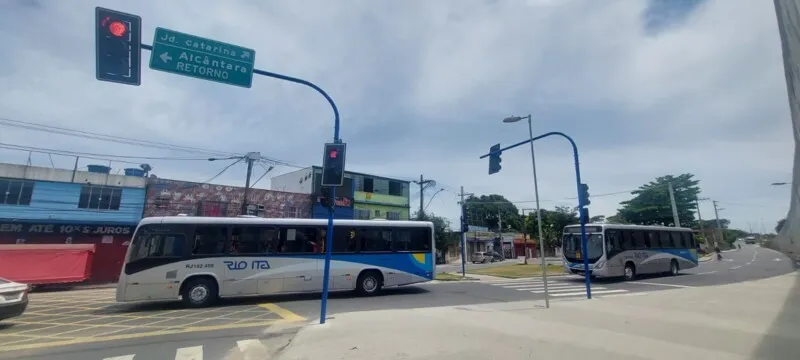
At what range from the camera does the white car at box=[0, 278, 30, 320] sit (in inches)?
311

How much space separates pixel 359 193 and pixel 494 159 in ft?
78.9

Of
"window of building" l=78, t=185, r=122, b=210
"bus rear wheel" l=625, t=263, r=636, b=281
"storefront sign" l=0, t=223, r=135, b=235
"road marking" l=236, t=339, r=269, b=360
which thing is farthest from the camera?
"window of building" l=78, t=185, r=122, b=210

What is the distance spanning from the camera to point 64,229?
20.6 m

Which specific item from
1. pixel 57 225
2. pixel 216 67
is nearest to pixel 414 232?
pixel 216 67

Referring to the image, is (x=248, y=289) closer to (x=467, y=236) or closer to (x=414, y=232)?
(x=414, y=232)

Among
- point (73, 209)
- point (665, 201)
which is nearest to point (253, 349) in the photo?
point (73, 209)

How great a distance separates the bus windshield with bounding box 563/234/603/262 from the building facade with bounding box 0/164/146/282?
79.5 ft

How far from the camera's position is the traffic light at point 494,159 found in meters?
12.1

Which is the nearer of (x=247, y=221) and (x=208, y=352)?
(x=208, y=352)

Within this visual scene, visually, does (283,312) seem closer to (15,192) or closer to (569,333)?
(569,333)

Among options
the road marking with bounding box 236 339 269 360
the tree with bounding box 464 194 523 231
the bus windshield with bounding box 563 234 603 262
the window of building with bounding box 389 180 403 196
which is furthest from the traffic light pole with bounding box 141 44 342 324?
the tree with bounding box 464 194 523 231

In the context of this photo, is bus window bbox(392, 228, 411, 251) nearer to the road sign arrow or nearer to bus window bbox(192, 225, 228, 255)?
bus window bbox(192, 225, 228, 255)

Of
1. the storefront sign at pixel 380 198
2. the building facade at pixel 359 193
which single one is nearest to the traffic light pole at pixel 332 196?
the building facade at pixel 359 193

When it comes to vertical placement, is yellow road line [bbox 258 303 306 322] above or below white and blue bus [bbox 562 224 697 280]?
below
